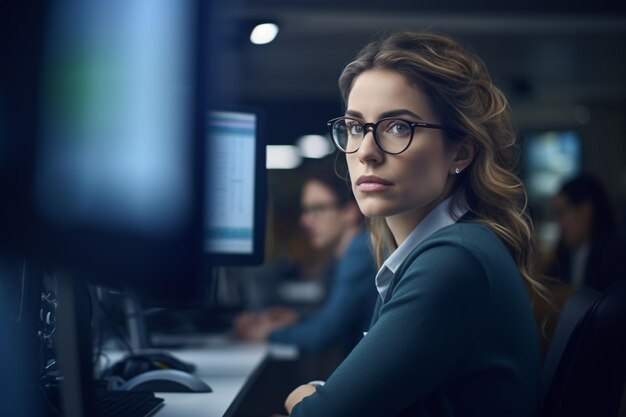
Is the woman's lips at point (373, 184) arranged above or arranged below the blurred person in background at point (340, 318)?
above

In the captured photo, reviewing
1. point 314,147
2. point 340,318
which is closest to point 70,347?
point 340,318

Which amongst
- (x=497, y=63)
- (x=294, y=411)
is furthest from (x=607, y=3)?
(x=294, y=411)

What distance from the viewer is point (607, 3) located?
4.90 metres

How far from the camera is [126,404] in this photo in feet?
4.29

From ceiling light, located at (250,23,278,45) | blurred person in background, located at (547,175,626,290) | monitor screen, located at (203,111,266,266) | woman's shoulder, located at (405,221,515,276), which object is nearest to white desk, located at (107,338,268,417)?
monitor screen, located at (203,111,266,266)

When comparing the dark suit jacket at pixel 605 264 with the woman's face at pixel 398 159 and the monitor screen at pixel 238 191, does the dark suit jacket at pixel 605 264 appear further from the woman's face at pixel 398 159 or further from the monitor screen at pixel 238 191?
the woman's face at pixel 398 159

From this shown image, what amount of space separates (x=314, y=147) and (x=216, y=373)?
307 inches

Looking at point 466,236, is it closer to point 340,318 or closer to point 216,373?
point 216,373

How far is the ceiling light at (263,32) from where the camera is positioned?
137 inches

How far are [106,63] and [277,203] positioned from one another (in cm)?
750

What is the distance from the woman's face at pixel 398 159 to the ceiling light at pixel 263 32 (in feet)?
7.39

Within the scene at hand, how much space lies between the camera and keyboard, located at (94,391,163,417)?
4.06 ft

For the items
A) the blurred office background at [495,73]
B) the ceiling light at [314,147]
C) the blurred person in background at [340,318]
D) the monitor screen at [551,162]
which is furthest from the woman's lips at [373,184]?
the monitor screen at [551,162]

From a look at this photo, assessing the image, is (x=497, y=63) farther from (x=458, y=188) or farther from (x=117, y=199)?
(x=117, y=199)
